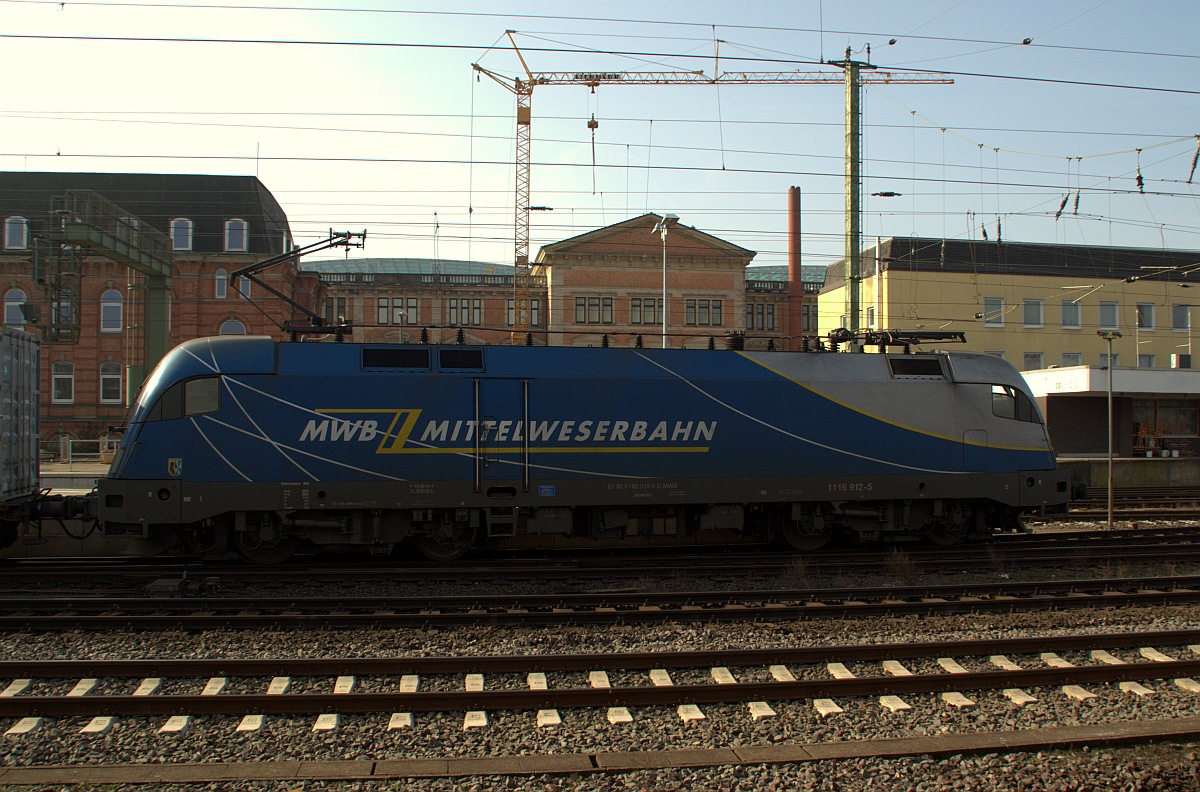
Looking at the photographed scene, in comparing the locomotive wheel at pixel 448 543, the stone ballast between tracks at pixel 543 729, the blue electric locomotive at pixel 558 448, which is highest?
the blue electric locomotive at pixel 558 448

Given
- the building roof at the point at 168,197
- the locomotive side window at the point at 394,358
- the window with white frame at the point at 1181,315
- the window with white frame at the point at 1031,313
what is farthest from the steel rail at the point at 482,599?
the window with white frame at the point at 1181,315

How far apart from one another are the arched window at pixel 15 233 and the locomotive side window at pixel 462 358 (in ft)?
152

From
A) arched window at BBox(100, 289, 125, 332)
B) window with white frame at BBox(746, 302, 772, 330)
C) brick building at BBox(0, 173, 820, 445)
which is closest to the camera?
brick building at BBox(0, 173, 820, 445)

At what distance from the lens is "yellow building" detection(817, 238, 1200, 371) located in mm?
43844

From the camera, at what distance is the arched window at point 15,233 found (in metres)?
A: 47.0

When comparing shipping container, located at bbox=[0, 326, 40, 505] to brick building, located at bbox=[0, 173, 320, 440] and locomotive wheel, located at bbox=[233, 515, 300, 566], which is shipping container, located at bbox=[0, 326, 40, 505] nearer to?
locomotive wheel, located at bbox=[233, 515, 300, 566]

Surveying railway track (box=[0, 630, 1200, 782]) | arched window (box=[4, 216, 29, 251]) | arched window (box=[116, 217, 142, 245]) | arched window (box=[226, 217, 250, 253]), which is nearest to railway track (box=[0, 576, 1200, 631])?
railway track (box=[0, 630, 1200, 782])

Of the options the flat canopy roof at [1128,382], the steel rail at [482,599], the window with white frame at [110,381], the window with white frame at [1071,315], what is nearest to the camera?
the steel rail at [482,599]

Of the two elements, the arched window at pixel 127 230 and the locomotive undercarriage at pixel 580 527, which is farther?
the arched window at pixel 127 230

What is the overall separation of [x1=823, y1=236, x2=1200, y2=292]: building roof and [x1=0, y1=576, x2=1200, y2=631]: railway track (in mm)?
34883

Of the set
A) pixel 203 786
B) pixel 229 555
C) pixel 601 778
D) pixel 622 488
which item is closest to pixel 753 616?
pixel 622 488

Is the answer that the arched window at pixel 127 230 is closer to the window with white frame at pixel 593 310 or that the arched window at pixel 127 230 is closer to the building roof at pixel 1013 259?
the window with white frame at pixel 593 310

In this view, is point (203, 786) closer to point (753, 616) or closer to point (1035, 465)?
point (753, 616)

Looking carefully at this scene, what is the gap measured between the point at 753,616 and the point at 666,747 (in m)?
3.83
